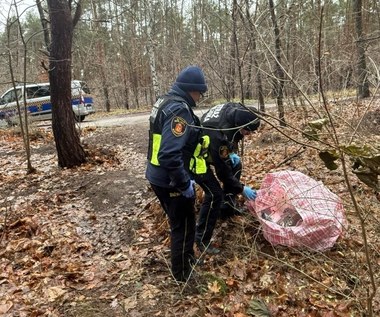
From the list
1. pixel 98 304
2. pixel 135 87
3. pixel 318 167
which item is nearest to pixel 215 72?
pixel 318 167

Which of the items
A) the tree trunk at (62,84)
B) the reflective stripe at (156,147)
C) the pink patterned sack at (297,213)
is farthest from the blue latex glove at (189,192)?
the tree trunk at (62,84)

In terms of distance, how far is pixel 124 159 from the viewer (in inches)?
300

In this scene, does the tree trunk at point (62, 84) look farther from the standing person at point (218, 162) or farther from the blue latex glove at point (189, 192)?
the blue latex glove at point (189, 192)

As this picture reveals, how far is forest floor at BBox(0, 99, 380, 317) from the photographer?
2914mm

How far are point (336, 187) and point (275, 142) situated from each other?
9.40 ft

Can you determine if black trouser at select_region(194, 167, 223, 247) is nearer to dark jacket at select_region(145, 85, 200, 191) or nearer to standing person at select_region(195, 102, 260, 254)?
standing person at select_region(195, 102, 260, 254)

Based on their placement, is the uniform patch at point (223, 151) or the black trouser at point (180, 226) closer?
the black trouser at point (180, 226)

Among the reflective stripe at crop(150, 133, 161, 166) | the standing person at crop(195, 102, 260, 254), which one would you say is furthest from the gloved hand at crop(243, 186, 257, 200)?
the reflective stripe at crop(150, 133, 161, 166)

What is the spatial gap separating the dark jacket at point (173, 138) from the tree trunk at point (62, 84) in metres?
4.60

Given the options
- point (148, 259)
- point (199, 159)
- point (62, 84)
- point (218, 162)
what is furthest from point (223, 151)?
point (62, 84)

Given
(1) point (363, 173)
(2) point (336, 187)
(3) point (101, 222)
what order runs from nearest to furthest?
1. (1) point (363, 173)
2. (2) point (336, 187)
3. (3) point (101, 222)

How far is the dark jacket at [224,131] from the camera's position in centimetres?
333

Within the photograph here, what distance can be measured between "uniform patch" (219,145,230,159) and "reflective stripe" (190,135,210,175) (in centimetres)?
17

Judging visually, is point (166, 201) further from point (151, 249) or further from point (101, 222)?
point (101, 222)
